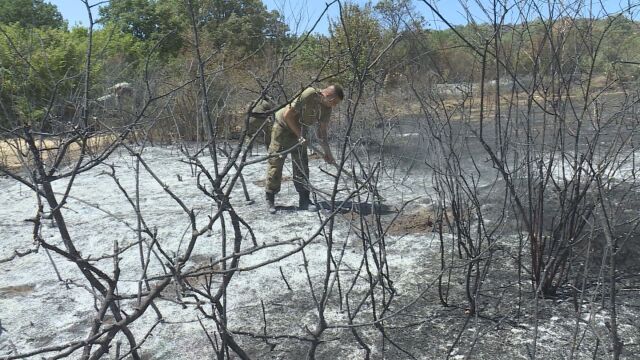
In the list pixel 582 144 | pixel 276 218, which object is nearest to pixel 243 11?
pixel 582 144

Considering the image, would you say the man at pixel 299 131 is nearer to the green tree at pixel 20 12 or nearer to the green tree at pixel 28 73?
the green tree at pixel 28 73

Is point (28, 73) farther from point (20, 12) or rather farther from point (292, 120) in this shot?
point (20, 12)

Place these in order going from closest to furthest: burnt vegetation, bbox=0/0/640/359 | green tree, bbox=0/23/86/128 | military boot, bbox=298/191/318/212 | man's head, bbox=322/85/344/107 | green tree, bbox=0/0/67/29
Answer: burnt vegetation, bbox=0/0/640/359, green tree, bbox=0/23/86/128, man's head, bbox=322/85/344/107, military boot, bbox=298/191/318/212, green tree, bbox=0/0/67/29

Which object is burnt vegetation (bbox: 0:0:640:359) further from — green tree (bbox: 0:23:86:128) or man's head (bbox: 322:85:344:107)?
man's head (bbox: 322:85:344:107)

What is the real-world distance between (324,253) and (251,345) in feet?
4.30

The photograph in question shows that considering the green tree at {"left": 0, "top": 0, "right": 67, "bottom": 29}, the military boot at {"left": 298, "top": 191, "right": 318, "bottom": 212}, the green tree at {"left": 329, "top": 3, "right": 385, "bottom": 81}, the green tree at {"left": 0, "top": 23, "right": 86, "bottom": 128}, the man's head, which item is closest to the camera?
the green tree at {"left": 329, "top": 3, "right": 385, "bottom": 81}

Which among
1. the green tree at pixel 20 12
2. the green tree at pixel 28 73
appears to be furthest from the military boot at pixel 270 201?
the green tree at pixel 20 12

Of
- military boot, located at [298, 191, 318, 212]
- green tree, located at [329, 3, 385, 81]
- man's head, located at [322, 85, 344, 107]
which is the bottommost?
military boot, located at [298, 191, 318, 212]

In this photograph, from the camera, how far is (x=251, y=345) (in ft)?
9.04

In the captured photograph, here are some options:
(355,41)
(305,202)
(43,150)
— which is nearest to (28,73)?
(43,150)

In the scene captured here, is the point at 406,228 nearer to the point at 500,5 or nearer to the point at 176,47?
the point at 500,5

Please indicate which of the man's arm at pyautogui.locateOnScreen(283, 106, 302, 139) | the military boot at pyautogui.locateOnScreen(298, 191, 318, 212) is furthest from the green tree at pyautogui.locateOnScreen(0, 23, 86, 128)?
the military boot at pyautogui.locateOnScreen(298, 191, 318, 212)

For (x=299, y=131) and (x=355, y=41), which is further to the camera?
(x=299, y=131)

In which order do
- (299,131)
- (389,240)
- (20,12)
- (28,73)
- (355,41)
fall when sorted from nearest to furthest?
(28,73) → (355,41) → (389,240) → (299,131) → (20,12)
